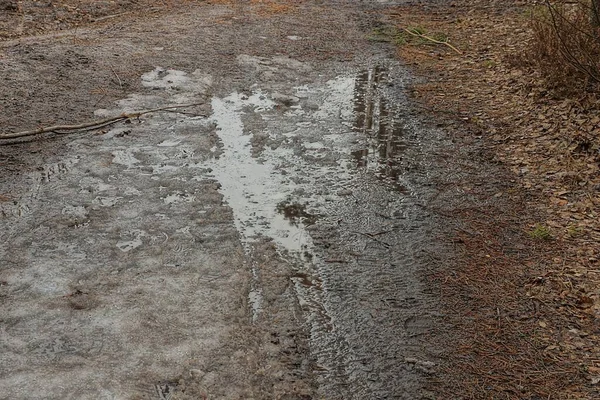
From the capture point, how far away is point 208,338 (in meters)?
4.16

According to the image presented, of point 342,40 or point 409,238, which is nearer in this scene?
point 409,238

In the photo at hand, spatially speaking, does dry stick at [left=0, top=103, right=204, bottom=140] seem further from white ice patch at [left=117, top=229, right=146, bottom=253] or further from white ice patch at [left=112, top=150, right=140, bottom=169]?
white ice patch at [left=117, top=229, right=146, bottom=253]

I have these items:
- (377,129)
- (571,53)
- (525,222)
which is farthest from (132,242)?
(571,53)

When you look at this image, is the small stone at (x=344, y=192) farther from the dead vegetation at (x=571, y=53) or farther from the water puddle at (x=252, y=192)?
the dead vegetation at (x=571, y=53)

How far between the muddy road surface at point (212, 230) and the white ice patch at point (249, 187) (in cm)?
2

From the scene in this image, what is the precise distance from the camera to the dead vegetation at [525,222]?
4000 mm

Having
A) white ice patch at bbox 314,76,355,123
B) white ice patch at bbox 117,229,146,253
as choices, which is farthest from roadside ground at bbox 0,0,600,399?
white ice patch at bbox 117,229,146,253

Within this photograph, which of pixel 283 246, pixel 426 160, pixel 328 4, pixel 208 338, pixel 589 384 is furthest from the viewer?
pixel 328 4

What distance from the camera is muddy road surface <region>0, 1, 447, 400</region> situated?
3947 mm

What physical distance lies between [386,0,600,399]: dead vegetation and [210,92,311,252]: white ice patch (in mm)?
1361

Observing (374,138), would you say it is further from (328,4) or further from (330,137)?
(328,4)

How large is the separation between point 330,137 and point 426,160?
1.21 metres

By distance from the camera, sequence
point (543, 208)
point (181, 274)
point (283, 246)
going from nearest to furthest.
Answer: point (181, 274) → point (283, 246) → point (543, 208)

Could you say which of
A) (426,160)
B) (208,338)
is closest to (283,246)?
(208,338)
